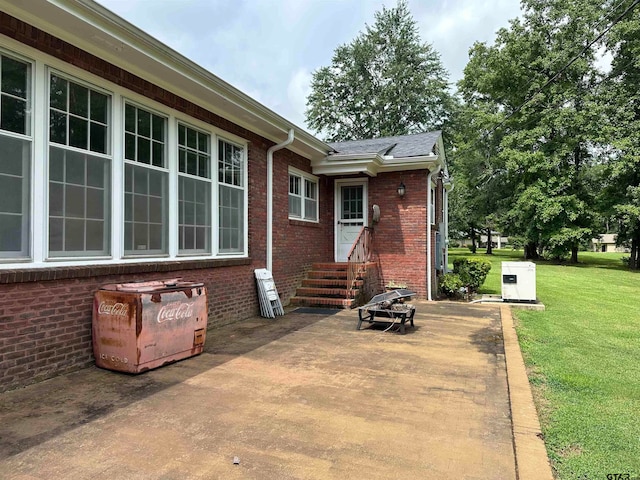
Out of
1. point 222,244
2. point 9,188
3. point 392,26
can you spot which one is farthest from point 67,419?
point 392,26

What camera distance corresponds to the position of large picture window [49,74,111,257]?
414 cm

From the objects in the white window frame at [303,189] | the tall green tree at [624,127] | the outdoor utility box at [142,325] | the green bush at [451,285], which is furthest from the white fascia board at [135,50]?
the tall green tree at [624,127]

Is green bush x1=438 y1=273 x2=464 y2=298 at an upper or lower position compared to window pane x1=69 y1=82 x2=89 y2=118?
lower

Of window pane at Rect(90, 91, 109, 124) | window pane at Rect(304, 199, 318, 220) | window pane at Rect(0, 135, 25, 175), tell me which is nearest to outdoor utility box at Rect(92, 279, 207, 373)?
window pane at Rect(0, 135, 25, 175)

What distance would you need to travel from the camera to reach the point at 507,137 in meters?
Result: 24.0

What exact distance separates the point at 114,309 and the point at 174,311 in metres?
0.61

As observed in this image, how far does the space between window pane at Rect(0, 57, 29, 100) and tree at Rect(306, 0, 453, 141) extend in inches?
1130

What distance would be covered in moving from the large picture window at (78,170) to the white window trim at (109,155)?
0.22ft

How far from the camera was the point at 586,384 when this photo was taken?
395 centimetres

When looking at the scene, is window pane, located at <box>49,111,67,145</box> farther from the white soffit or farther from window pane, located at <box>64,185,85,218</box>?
the white soffit

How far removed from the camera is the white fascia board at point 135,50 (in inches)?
148

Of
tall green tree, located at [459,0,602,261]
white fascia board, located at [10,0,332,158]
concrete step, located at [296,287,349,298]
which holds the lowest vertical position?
concrete step, located at [296,287,349,298]

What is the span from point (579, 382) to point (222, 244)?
17.5 feet

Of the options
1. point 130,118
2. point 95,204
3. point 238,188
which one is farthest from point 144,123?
point 238,188
